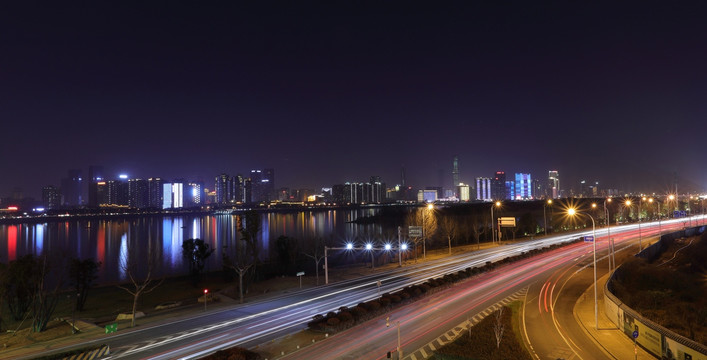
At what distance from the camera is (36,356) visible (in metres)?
18.9

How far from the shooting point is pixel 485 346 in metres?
18.6

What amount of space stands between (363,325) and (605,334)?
41.9ft

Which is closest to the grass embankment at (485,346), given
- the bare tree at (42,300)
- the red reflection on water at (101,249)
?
the bare tree at (42,300)

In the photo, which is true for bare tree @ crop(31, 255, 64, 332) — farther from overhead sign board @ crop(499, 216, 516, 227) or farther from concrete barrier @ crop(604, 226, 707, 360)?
overhead sign board @ crop(499, 216, 516, 227)

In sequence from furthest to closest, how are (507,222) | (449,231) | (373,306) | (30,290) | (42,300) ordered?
(449,231), (507,222), (30,290), (42,300), (373,306)

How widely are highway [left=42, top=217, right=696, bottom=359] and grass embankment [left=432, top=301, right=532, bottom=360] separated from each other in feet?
3.22

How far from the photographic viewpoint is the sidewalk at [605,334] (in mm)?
18406

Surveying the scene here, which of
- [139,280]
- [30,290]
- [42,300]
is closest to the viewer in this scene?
[42,300]

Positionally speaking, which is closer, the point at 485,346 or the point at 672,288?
the point at 485,346

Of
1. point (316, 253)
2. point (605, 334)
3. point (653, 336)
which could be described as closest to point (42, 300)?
point (316, 253)

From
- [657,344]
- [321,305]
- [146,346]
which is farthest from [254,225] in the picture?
[657,344]

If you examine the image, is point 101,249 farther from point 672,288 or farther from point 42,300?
point 672,288

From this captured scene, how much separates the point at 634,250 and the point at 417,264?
91.9 ft

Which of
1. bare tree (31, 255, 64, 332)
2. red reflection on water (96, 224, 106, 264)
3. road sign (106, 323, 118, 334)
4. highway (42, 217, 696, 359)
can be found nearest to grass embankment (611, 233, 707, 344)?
highway (42, 217, 696, 359)
